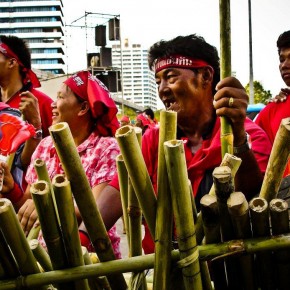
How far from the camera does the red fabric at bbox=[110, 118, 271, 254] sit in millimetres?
1703

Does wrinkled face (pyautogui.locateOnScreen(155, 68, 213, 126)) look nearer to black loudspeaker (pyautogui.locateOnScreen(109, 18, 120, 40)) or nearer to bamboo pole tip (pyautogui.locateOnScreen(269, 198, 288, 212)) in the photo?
bamboo pole tip (pyautogui.locateOnScreen(269, 198, 288, 212))

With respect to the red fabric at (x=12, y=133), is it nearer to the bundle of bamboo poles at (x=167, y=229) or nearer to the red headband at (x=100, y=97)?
the red headband at (x=100, y=97)

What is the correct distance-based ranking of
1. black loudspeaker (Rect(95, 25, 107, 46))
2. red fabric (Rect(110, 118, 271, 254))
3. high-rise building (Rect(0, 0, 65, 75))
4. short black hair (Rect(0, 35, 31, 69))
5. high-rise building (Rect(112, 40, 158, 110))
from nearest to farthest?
1. red fabric (Rect(110, 118, 271, 254))
2. short black hair (Rect(0, 35, 31, 69))
3. black loudspeaker (Rect(95, 25, 107, 46))
4. high-rise building (Rect(112, 40, 158, 110))
5. high-rise building (Rect(0, 0, 65, 75))

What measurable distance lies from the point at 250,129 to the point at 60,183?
3.21 ft

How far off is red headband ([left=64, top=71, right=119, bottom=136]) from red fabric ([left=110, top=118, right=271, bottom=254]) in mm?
432

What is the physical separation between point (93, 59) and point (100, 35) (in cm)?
94

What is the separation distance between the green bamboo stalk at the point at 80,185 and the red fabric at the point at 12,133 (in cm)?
115

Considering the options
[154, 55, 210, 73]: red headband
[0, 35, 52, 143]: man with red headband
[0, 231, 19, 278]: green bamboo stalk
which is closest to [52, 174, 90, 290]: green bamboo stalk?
[0, 231, 19, 278]: green bamboo stalk

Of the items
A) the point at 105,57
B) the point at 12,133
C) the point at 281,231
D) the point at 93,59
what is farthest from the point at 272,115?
the point at 93,59

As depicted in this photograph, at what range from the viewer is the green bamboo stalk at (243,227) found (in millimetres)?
908

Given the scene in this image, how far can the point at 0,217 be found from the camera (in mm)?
946

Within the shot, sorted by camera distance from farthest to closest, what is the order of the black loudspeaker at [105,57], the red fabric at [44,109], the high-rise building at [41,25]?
the high-rise building at [41,25], the black loudspeaker at [105,57], the red fabric at [44,109]

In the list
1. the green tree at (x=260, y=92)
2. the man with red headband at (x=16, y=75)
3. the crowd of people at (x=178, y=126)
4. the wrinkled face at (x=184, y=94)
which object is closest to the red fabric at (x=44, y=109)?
the man with red headband at (x=16, y=75)

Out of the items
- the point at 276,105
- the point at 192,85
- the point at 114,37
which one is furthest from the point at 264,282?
the point at 114,37
